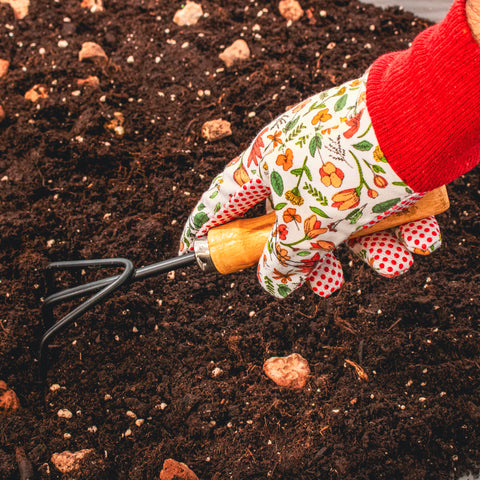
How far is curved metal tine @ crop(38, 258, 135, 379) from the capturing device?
0.95m

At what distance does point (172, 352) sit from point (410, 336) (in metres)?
0.65

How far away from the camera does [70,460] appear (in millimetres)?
1004

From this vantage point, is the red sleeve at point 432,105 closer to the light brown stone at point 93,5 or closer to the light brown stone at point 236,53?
the light brown stone at point 236,53

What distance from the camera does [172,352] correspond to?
1213mm

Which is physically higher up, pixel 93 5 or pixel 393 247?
pixel 93 5

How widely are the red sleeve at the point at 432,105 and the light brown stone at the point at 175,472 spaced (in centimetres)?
79

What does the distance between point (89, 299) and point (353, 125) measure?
2.15ft

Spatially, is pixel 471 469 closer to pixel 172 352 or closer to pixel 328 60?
pixel 172 352

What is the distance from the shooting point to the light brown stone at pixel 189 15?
1755 millimetres

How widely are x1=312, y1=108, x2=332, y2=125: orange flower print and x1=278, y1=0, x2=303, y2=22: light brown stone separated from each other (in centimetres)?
119

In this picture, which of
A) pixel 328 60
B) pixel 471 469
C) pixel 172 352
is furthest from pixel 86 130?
pixel 471 469

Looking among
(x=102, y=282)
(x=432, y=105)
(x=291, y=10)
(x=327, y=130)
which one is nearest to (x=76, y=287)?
(x=102, y=282)

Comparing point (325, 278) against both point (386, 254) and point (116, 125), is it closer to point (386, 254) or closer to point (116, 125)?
point (386, 254)

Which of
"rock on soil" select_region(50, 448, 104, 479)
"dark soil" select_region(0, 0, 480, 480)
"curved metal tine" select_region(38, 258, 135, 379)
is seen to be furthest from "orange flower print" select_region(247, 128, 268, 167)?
"rock on soil" select_region(50, 448, 104, 479)
